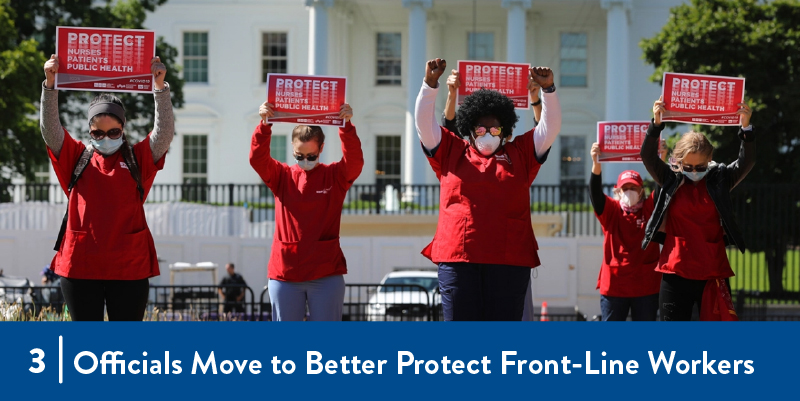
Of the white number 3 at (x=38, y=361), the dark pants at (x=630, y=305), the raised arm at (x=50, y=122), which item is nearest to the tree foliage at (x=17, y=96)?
the raised arm at (x=50, y=122)

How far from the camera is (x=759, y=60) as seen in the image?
20.8 m

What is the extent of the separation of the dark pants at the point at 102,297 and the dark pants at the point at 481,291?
1.82 meters

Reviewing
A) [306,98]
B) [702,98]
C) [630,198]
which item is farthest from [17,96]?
[702,98]

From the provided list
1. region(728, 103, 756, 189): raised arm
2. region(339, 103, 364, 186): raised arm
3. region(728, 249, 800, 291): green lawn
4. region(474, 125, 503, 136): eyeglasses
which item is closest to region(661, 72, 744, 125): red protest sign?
region(728, 103, 756, 189): raised arm

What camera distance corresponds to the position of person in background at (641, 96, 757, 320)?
6230 mm

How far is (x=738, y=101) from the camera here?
716 centimetres

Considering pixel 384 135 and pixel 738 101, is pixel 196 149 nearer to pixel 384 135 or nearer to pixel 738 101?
pixel 384 135

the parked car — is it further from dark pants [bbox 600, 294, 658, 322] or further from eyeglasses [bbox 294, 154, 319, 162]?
eyeglasses [bbox 294, 154, 319, 162]

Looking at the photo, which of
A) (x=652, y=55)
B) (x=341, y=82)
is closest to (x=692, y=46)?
(x=652, y=55)

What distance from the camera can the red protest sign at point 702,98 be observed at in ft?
23.3

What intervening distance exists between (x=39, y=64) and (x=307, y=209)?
15.3 metres

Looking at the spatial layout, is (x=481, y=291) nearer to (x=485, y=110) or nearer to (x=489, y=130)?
(x=489, y=130)

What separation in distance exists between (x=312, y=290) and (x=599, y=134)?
3.07 m

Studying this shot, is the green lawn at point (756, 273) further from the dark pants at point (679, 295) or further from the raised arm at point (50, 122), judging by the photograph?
the raised arm at point (50, 122)
